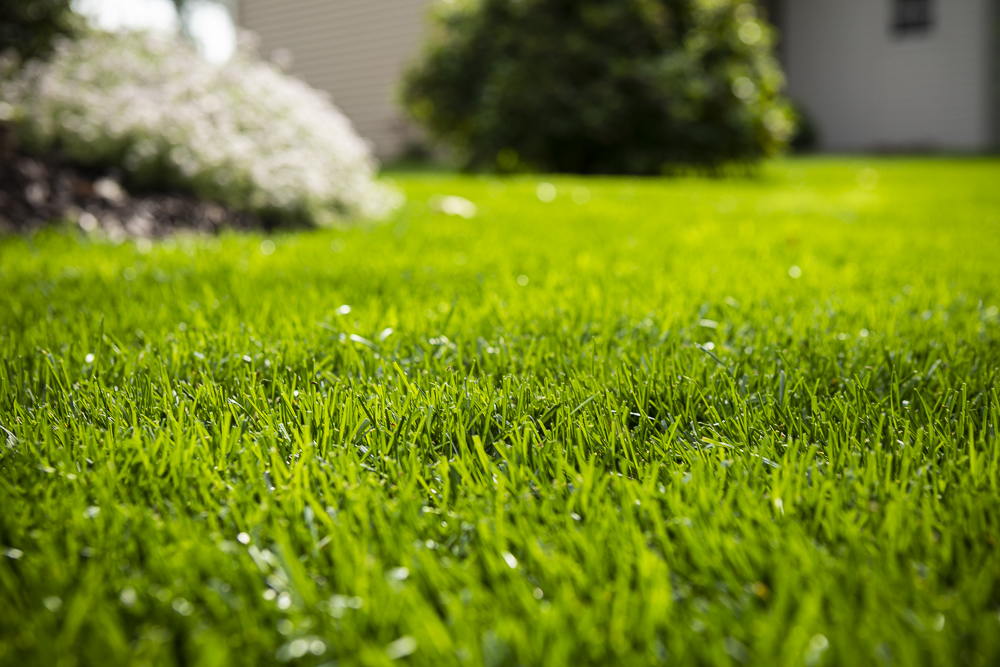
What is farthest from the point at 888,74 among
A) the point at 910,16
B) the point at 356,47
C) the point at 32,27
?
the point at 32,27

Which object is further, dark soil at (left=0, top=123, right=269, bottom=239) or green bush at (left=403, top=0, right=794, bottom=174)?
green bush at (left=403, top=0, right=794, bottom=174)

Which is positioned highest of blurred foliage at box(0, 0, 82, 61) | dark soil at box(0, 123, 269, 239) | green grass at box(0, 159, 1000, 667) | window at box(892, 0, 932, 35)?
window at box(892, 0, 932, 35)

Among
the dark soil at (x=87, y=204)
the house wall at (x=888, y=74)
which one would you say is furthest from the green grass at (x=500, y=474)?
the house wall at (x=888, y=74)

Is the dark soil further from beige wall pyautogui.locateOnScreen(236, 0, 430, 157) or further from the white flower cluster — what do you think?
beige wall pyautogui.locateOnScreen(236, 0, 430, 157)

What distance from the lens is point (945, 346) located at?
6.42ft

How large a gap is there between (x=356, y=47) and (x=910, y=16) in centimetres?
1462

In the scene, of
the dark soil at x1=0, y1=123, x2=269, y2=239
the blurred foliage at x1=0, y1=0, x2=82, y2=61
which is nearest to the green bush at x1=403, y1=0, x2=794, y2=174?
the blurred foliage at x1=0, y1=0, x2=82, y2=61

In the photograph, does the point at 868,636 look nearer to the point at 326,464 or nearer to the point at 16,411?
the point at 326,464

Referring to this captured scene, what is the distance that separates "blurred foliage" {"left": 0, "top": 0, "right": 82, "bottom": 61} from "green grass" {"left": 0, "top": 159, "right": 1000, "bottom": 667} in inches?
153

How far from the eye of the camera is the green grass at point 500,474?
2.89 ft

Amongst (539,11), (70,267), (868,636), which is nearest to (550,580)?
(868,636)

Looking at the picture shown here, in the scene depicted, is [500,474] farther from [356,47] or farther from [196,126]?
[356,47]

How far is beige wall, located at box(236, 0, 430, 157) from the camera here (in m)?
17.1

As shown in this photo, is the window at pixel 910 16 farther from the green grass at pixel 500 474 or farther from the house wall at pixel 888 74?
the green grass at pixel 500 474
